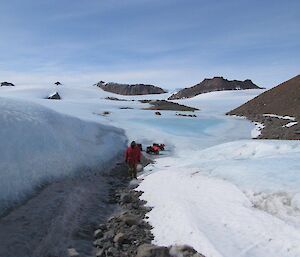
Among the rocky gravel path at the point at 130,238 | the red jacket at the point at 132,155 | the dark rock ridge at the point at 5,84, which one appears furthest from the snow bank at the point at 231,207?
the dark rock ridge at the point at 5,84

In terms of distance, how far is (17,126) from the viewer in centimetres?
1387

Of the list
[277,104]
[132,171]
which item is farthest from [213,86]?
[132,171]

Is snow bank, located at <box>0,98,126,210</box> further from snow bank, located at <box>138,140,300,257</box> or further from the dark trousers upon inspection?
snow bank, located at <box>138,140,300,257</box>

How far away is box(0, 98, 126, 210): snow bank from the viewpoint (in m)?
11.4

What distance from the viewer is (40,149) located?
46.0 feet

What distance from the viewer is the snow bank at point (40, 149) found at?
11391 millimetres

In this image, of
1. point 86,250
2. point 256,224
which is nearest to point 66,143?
point 86,250

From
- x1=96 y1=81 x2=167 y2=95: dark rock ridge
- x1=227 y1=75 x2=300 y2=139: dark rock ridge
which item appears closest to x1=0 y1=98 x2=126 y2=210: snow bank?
x1=227 y1=75 x2=300 y2=139: dark rock ridge

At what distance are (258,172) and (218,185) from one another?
3.42 ft

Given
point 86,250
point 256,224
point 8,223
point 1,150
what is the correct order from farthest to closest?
point 1,150, point 8,223, point 86,250, point 256,224

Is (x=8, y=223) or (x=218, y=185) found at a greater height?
(x=218, y=185)

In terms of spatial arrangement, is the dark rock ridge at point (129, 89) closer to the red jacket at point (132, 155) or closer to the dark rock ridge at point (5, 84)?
the dark rock ridge at point (5, 84)

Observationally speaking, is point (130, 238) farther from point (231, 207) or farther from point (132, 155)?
point (132, 155)

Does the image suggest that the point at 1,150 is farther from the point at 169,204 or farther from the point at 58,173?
the point at 169,204
